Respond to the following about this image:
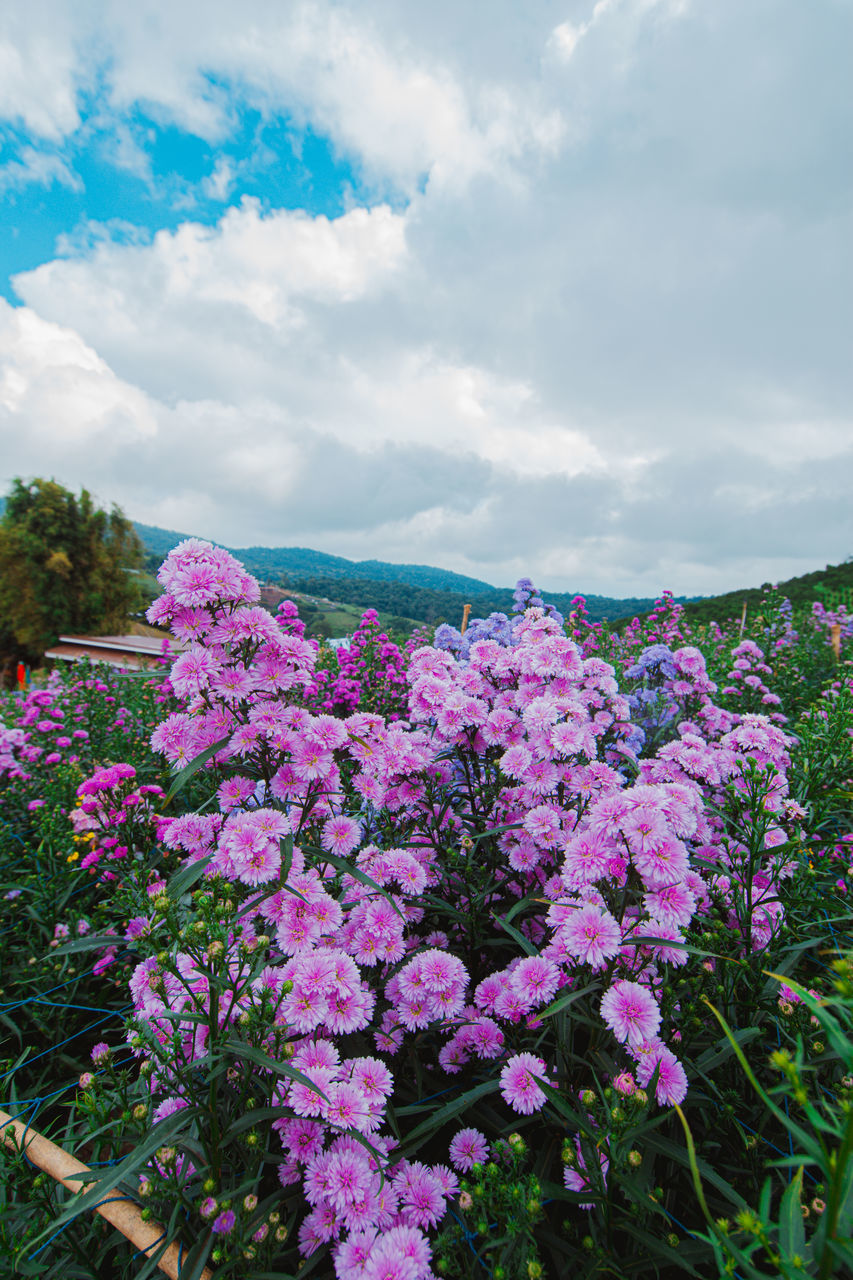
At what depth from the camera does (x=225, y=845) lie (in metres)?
1.46

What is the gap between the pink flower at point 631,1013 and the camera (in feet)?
4.04

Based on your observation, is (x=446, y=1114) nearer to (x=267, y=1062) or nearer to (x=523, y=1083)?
(x=523, y=1083)

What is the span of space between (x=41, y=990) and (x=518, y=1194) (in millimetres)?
2683

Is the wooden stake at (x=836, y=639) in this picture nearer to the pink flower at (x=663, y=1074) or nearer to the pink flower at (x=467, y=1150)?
the pink flower at (x=663, y=1074)

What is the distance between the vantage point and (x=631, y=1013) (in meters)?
1.26

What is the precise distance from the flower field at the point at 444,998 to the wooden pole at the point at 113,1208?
0.09 feet

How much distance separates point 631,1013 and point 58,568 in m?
31.1

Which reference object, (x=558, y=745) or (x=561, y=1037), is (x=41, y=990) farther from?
(x=558, y=745)

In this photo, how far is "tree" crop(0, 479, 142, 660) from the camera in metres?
25.7

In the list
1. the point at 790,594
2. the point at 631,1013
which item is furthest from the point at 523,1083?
the point at 790,594

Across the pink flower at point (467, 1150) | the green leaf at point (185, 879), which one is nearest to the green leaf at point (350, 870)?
the green leaf at point (185, 879)

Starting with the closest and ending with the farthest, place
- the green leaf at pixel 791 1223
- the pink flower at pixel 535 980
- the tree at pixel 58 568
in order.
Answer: the green leaf at pixel 791 1223 → the pink flower at pixel 535 980 → the tree at pixel 58 568

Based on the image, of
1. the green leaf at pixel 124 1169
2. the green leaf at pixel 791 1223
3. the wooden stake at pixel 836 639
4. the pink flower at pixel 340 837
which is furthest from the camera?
the wooden stake at pixel 836 639

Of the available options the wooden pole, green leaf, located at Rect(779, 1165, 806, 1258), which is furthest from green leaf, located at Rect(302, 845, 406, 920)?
green leaf, located at Rect(779, 1165, 806, 1258)
